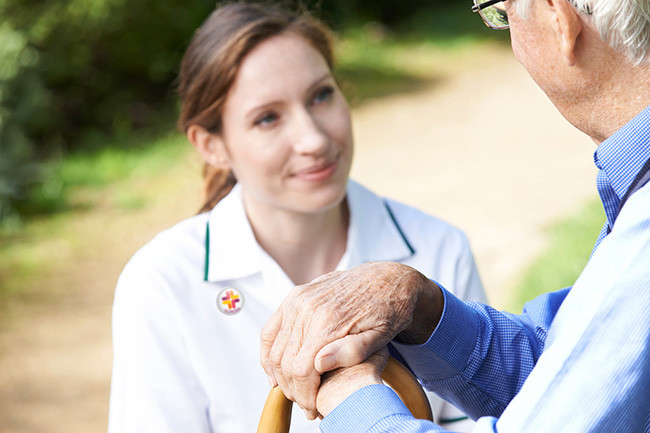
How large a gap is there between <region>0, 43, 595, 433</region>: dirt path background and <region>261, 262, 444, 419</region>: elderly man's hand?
3.96 meters

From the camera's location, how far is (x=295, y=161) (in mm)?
2473

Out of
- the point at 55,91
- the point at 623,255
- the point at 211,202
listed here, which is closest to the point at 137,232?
the point at 55,91

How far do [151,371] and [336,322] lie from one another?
1.02 m

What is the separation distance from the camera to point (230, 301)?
2.33 metres

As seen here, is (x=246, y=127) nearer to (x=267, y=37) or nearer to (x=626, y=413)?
(x=267, y=37)

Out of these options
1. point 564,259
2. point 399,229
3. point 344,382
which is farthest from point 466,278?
point 564,259

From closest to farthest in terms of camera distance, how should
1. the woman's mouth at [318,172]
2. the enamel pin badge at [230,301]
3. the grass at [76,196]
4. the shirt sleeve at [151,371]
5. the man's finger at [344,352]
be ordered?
1. the man's finger at [344,352]
2. the shirt sleeve at [151,371]
3. the enamel pin badge at [230,301]
4. the woman's mouth at [318,172]
5. the grass at [76,196]

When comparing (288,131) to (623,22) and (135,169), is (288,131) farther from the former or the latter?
(135,169)

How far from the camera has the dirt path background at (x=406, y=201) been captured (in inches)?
214

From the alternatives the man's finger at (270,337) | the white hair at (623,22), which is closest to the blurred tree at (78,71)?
the man's finger at (270,337)

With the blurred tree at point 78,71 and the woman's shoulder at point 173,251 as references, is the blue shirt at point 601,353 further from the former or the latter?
the blurred tree at point 78,71

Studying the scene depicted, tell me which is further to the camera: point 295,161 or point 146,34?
point 146,34

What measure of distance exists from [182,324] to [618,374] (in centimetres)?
145

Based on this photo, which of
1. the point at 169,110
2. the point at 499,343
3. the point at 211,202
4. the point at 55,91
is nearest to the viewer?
the point at 499,343
